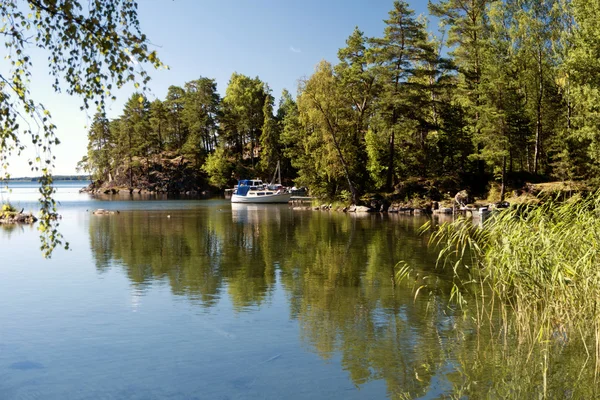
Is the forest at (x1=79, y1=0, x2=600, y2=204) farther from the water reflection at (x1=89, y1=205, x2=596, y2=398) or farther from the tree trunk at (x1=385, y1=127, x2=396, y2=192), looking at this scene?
the water reflection at (x1=89, y1=205, x2=596, y2=398)

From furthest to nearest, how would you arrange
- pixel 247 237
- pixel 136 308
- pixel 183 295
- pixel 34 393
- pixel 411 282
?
1. pixel 247 237
2. pixel 411 282
3. pixel 183 295
4. pixel 136 308
5. pixel 34 393

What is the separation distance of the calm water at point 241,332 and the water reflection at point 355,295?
0.04 meters

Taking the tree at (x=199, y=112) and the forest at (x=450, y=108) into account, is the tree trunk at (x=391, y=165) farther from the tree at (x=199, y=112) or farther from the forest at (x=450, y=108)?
the tree at (x=199, y=112)

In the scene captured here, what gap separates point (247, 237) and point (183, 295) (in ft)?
45.3

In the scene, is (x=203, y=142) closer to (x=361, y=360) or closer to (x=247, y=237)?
(x=247, y=237)

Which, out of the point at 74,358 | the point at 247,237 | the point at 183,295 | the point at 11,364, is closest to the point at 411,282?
the point at 183,295

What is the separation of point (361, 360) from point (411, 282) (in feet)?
22.5

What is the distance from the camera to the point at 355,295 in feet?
47.3

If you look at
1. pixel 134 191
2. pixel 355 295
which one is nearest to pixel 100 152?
pixel 134 191

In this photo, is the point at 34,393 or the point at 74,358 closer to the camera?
the point at 34,393

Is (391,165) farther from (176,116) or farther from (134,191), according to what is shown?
(134,191)

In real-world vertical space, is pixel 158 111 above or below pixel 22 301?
above

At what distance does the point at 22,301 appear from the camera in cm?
1414

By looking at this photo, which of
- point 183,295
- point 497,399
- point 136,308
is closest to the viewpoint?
point 497,399
